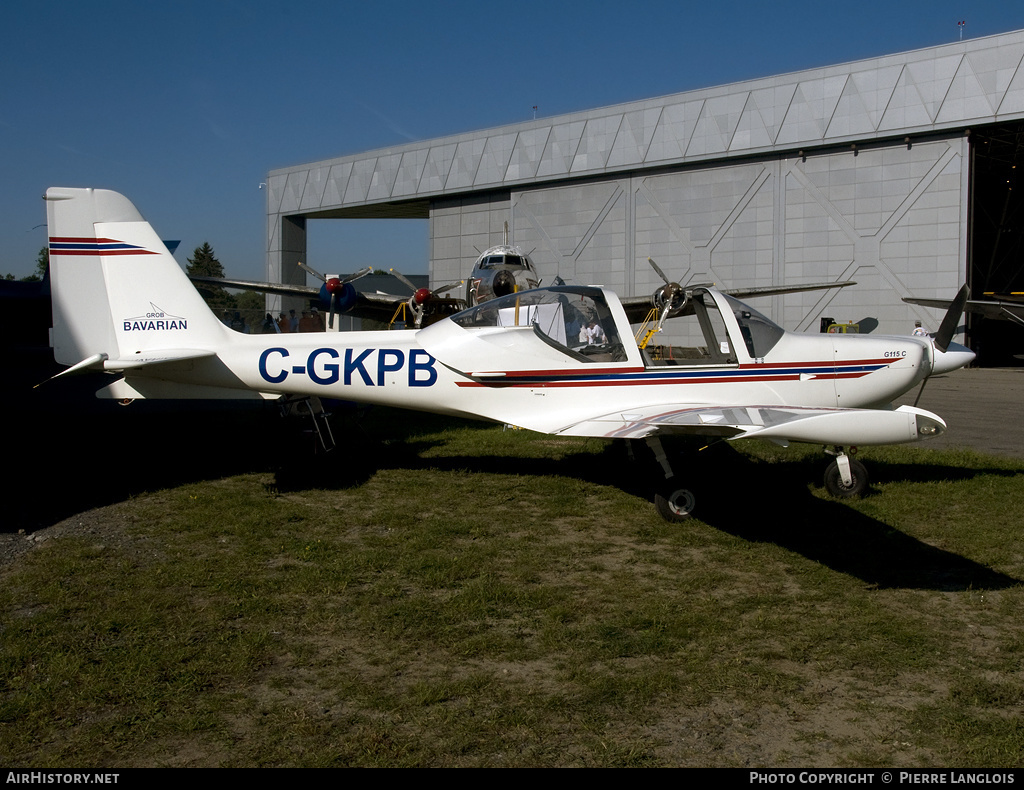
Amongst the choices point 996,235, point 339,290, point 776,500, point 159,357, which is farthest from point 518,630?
point 996,235

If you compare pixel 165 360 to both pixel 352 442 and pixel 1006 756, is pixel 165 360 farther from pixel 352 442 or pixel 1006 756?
pixel 1006 756

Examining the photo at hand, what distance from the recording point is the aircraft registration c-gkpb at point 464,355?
693 cm

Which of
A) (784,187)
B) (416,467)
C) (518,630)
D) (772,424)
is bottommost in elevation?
(518,630)

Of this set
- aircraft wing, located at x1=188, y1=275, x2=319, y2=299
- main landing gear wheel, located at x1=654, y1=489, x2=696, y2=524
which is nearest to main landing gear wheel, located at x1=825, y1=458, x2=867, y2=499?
main landing gear wheel, located at x1=654, y1=489, x2=696, y2=524

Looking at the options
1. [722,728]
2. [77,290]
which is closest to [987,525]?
[722,728]

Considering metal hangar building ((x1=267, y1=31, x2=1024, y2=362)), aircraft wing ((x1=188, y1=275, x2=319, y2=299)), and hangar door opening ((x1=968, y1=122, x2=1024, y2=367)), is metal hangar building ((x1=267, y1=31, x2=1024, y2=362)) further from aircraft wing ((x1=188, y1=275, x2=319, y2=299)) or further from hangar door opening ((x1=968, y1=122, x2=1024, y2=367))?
aircraft wing ((x1=188, y1=275, x2=319, y2=299))

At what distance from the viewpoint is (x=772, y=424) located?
17.8ft

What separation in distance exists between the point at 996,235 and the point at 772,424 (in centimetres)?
3462

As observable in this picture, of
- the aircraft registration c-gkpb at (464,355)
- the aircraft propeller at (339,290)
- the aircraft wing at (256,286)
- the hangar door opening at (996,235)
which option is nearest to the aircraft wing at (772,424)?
the aircraft registration c-gkpb at (464,355)

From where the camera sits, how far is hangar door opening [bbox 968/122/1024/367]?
99.1 feet

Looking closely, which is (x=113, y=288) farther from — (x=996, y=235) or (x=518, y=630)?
(x=996, y=235)

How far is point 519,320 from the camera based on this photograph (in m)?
7.12

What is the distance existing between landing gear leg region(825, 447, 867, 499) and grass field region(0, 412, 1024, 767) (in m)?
0.18

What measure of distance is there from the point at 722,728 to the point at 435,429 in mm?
8499
